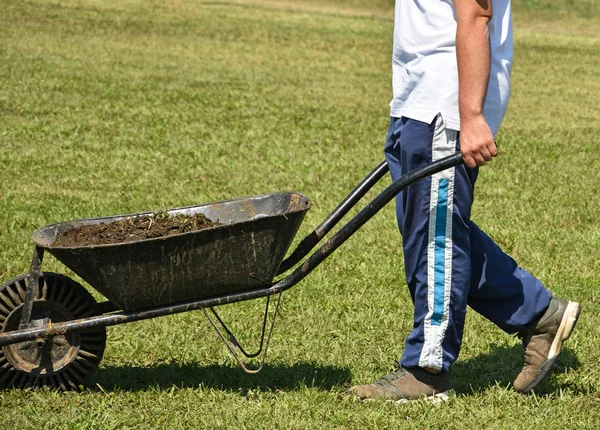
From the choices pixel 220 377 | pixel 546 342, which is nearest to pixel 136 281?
pixel 220 377

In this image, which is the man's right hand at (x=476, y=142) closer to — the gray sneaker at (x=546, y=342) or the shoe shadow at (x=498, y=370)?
the gray sneaker at (x=546, y=342)

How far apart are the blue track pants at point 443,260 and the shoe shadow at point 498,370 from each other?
0.33 metres

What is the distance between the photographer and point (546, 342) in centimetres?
405

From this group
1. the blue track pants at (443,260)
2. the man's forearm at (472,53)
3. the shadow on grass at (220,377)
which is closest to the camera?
the man's forearm at (472,53)

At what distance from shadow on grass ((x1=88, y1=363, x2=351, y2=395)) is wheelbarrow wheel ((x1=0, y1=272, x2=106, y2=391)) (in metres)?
0.20

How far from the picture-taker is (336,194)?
7.84 m

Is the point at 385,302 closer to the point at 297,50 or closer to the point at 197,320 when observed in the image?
the point at 197,320

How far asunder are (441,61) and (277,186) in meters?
4.44

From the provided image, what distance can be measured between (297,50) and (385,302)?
13125 millimetres

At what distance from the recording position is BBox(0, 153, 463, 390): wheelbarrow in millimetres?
3637

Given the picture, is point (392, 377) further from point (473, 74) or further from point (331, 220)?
point (473, 74)

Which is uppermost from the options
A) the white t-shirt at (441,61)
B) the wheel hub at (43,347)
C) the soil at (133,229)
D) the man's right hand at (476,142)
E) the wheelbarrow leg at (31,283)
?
the white t-shirt at (441,61)

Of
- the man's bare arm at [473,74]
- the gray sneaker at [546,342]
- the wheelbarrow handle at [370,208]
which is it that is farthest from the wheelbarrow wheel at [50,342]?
the gray sneaker at [546,342]

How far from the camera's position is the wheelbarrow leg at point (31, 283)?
3.79 metres
